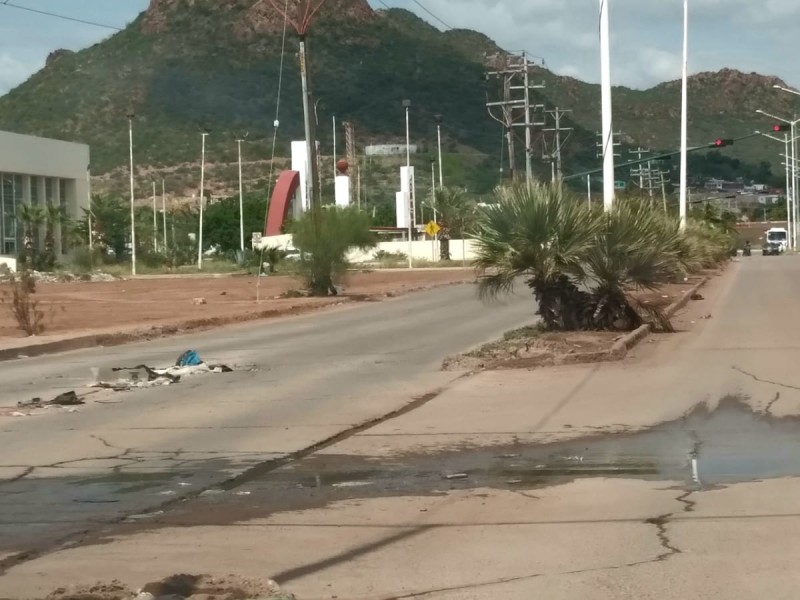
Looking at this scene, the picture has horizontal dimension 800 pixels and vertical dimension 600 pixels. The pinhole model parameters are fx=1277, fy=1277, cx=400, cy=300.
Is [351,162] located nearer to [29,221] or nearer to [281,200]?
[281,200]

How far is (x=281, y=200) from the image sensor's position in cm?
9981

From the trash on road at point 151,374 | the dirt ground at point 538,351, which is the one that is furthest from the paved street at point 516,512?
the trash on road at point 151,374

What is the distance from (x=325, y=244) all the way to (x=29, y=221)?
45.3 m

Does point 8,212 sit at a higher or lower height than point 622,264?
higher

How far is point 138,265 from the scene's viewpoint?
94250 mm

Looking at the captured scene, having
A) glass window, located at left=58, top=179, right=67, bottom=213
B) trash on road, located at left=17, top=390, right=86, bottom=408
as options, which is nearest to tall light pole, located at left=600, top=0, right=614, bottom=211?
trash on road, located at left=17, top=390, right=86, bottom=408

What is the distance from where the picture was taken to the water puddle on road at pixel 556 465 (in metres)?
10.1

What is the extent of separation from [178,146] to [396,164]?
30.3 metres

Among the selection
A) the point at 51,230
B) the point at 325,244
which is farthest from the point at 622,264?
the point at 51,230

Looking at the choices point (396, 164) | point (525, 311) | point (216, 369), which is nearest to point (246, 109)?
point (396, 164)

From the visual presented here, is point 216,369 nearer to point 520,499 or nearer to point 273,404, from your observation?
point 273,404

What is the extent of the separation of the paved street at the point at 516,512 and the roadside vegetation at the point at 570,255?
18.9 ft

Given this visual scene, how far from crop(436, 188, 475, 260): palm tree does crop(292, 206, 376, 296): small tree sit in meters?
53.1

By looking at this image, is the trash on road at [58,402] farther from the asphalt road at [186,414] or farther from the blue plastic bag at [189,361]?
the blue plastic bag at [189,361]
